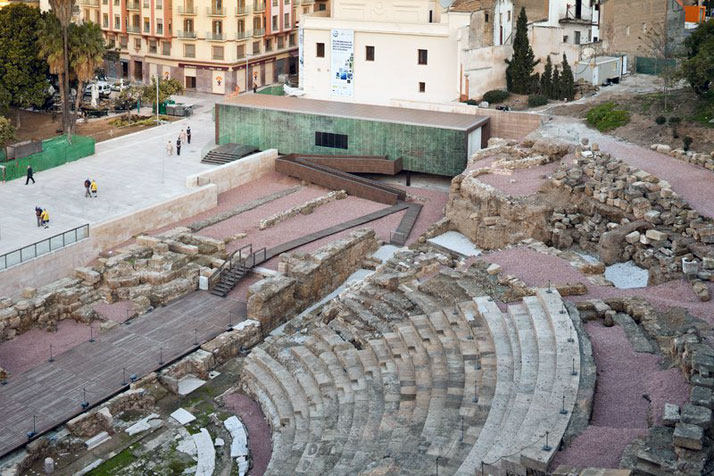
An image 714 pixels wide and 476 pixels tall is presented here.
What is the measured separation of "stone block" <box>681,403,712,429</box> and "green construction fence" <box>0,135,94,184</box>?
41778 millimetres

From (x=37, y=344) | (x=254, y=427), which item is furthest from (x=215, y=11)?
(x=254, y=427)

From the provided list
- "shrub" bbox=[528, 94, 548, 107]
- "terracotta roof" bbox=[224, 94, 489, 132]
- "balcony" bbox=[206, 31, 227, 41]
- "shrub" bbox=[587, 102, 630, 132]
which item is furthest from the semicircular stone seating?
"balcony" bbox=[206, 31, 227, 41]

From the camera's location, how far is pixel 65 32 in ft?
212

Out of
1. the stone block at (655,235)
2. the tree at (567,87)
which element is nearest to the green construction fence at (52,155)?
the tree at (567,87)

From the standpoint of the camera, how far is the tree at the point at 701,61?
5550 cm

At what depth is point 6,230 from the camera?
49.3 m

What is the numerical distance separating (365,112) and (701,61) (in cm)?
1950

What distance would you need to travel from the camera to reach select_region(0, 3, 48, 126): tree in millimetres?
68312

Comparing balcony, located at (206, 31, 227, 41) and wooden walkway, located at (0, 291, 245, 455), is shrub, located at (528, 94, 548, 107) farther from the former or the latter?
balcony, located at (206, 31, 227, 41)

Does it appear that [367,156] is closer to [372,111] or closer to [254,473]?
[372,111]

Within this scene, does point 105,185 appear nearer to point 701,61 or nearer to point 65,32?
point 65,32

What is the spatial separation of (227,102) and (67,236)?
21612mm

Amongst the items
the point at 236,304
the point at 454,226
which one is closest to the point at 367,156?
the point at 454,226

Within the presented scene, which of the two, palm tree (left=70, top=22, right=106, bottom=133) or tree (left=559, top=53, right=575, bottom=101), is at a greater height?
palm tree (left=70, top=22, right=106, bottom=133)
